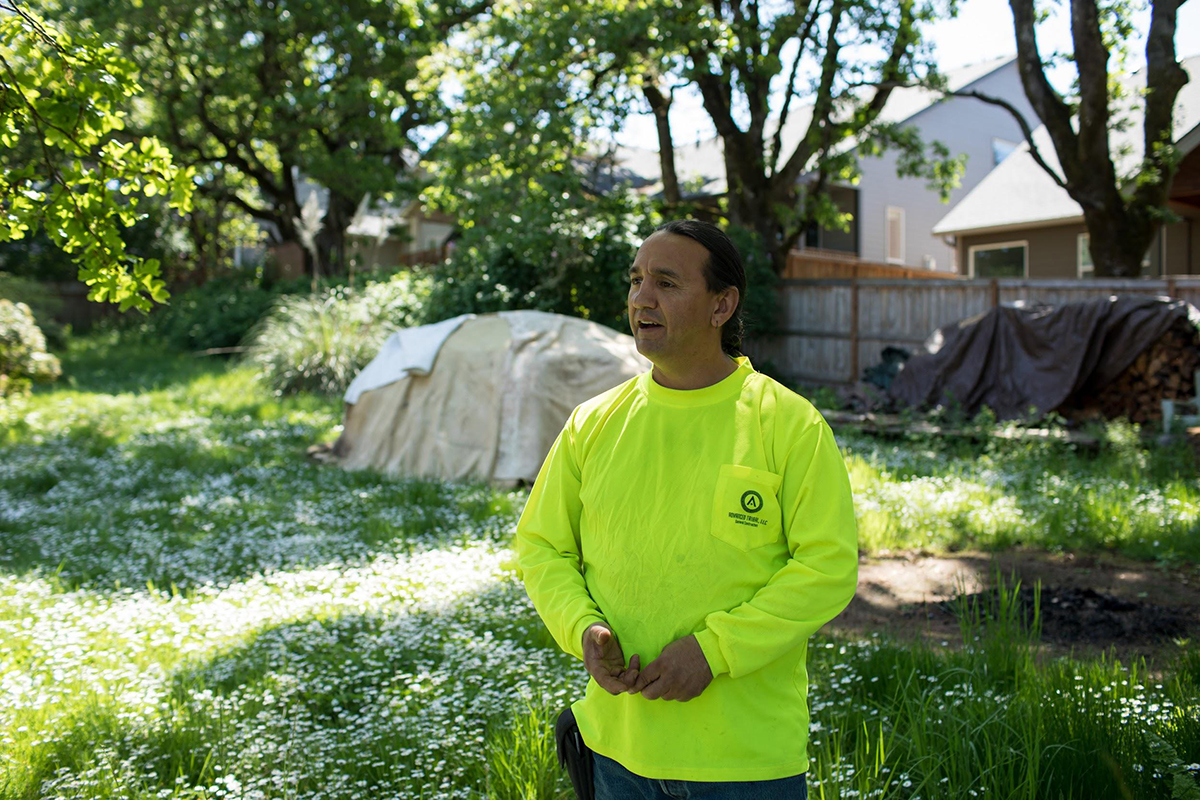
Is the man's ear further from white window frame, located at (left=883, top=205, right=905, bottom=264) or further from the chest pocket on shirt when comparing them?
white window frame, located at (left=883, top=205, right=905, bottom=264)

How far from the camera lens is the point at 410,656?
169 inches

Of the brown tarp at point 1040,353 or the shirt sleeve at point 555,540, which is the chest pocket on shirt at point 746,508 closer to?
the shirt sleeve at point 555,540

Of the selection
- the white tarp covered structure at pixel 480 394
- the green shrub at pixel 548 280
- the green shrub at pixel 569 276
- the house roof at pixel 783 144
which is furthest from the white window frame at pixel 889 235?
the white tarp covered structure at pixel 480 394

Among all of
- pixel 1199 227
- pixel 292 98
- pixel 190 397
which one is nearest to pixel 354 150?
pixel 292 98

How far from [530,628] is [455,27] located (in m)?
19.8

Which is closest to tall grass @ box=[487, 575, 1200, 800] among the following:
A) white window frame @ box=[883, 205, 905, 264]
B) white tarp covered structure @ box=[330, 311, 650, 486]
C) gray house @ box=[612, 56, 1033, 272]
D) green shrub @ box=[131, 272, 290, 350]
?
white tarp covered structure @ box=[330, 311, 650, 486]

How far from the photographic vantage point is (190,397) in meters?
13.9

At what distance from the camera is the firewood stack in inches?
391

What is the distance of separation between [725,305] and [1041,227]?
62.6ft

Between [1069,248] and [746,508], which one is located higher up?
[1069,248]

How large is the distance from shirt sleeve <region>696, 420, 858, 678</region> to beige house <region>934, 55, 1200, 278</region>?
52.5ft

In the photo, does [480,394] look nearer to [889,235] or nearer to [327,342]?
[327,342]

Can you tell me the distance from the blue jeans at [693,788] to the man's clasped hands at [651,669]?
0.67ft

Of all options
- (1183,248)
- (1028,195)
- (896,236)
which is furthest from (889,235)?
(1183,248)
